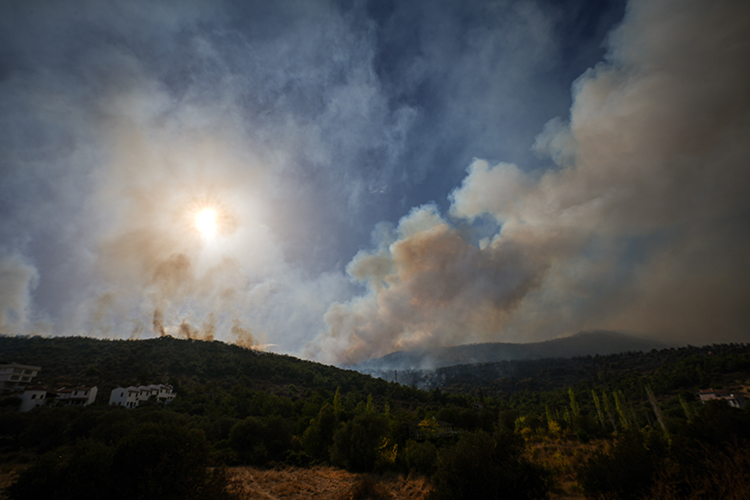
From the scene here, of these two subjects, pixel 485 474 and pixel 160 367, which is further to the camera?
pixel 160 367

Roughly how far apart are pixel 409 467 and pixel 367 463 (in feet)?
21.1

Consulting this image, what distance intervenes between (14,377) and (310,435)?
7870 centimetres

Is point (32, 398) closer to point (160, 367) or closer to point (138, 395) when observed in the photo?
point (138, 395)

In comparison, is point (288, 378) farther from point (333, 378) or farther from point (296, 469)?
point (296, 469)

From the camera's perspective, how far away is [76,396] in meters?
64.8

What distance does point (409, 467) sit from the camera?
119 ft

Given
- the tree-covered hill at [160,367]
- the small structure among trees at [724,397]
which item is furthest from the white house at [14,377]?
the small structure among trees at [724,397]

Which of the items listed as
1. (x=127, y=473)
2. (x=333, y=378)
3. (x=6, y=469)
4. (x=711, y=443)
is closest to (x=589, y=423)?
(x=711, y=443)

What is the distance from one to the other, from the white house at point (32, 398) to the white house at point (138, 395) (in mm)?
11226

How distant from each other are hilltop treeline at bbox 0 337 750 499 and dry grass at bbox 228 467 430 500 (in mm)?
3216

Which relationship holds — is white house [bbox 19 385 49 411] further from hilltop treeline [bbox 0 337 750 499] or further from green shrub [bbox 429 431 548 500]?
green shrub [bbox 429 431 548 500]

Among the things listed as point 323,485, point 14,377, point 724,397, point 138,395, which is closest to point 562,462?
point 323,485

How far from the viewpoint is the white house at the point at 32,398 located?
59062mm

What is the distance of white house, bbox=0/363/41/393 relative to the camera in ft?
220
